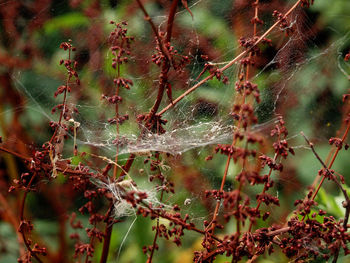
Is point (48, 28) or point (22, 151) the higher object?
point (48, 28)

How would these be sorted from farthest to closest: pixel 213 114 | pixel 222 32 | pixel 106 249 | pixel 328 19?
pixel 328 19, pixel 222 32, pixel 213 114, pixel 106 249

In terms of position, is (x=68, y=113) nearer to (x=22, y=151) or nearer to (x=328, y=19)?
(x=22, y=151)

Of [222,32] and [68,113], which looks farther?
[222,32]

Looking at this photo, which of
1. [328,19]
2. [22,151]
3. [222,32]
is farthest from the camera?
[328,19]

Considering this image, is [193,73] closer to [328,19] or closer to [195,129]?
[195,129]

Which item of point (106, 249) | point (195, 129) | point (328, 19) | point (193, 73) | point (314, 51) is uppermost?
point (328, 19)

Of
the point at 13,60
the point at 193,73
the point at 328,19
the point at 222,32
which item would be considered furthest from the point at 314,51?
the point at 13,60

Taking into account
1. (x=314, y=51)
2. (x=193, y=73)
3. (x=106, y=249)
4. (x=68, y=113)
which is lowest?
(x=106, y=249)

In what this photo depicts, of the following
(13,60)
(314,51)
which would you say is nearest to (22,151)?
(13,60)

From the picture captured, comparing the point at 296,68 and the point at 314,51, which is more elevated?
the point at 314,51
